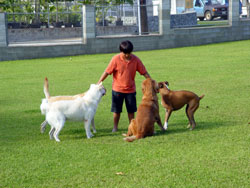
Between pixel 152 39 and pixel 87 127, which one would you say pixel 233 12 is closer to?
pixel 152 39

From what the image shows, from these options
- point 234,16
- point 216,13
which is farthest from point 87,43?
point 216,13

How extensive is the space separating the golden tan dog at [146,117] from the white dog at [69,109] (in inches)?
29.3

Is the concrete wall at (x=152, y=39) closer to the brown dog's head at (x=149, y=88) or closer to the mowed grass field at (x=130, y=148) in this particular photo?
the mowed grass field at (x=130, y=148)

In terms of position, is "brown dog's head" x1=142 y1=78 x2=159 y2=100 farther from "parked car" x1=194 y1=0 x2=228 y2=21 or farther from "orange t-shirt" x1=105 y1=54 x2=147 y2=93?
"parked car" x1=194 y1=0 x2=228 y2=21

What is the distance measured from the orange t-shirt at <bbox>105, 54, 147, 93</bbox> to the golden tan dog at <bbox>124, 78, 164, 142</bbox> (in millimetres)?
425

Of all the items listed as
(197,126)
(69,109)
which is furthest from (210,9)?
(69,109)

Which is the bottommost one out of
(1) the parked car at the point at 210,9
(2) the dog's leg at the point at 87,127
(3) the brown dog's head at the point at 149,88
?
(2) the dog's leg at the point at 87,127

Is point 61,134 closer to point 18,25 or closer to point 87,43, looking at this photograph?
point 87,43

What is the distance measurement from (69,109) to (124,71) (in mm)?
1203

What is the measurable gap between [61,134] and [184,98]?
229 centimetres

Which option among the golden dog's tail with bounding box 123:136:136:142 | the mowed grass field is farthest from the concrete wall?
the golden dog's tail with bounding box 123:136:136:142

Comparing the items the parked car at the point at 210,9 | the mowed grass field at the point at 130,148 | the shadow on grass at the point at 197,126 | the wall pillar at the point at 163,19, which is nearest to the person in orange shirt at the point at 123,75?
the mowed grass field at the point at 130,148

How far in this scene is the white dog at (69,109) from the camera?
7641 millimetres

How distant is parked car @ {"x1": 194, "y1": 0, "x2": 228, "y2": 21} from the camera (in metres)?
42.5
